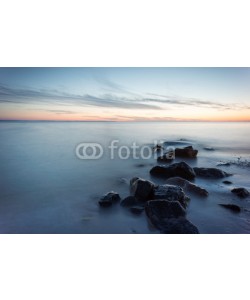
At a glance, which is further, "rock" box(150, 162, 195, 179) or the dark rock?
the dark rock

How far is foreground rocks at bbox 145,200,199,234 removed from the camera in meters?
3.57

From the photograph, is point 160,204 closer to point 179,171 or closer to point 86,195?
point 86,195

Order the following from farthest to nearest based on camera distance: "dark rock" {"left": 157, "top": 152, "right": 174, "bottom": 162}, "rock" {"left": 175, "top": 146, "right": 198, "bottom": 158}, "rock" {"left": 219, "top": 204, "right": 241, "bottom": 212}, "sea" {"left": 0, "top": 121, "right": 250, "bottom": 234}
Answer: "rock" {"left": 175, "top": 146, "right": 198, "bottom": 158} < "dark rock" {"left": 157, "top": 152, "right": 174, "bottom": 162} < "rock" {"left": 219, "top": 204, "right": 241, "bottom": 212} < "sea" {"left": 0, "top": 121, "right": 250, "bottom": 234}

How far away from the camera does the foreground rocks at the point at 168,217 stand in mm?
3572

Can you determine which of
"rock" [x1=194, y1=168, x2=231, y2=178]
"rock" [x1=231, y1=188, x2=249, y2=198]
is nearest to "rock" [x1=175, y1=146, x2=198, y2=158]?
"rock" [x1=194, y1=168, x2=231, y2=178]

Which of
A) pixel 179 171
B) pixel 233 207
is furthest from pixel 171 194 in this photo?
pixel 179 171

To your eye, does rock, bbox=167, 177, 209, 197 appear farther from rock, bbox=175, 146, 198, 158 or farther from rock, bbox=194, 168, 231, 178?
rock, bbox=175, 146, 198, 158

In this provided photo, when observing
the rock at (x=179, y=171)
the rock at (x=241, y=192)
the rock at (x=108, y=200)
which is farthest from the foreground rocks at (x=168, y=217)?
the rock at (x=179, y=171)

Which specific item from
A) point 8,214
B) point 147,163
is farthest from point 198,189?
point 8,214

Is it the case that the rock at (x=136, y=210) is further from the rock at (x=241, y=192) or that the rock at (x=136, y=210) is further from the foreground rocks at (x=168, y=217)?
the rock at (x=241, y=192)

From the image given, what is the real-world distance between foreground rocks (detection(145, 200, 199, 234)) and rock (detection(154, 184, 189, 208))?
0.44 metres

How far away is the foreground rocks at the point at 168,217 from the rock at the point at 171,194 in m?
0.44

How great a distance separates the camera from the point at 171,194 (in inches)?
175

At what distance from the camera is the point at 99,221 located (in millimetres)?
3916
